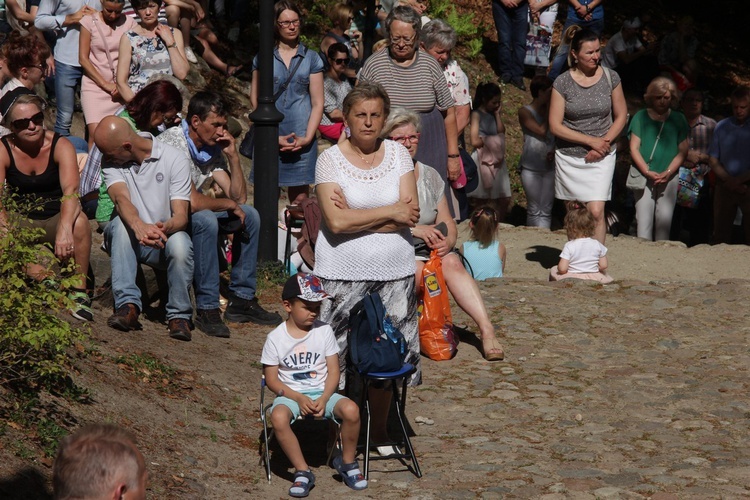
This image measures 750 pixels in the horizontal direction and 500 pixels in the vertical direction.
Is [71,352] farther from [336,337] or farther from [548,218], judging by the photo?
[548,218]

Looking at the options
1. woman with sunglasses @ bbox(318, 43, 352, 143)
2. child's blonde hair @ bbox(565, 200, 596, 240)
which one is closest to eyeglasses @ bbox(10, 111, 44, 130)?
woman with sunglasses @ bbox(318, 43, 352, 143)

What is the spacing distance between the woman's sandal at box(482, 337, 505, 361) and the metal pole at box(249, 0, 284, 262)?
2.28 metres

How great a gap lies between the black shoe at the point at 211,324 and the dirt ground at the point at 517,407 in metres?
0.08

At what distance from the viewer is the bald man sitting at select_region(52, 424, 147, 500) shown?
→ 11.1 ft

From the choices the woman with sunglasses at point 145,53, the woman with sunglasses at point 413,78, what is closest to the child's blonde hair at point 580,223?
the woman with sunglasses at point 413,78

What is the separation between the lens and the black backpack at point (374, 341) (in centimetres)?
629

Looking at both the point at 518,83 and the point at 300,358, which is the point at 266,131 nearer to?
the point at 300,358

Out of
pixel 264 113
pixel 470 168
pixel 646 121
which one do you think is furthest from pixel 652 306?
pixel 264 113

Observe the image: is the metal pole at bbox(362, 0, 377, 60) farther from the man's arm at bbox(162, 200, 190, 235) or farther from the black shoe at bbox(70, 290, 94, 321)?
the black shoe at bbox(70, 290, 94, 321)

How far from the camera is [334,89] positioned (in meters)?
11.4

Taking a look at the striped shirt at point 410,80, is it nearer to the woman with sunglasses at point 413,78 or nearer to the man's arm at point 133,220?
the woman with sunglasses at point 413,78

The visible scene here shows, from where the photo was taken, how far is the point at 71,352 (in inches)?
272

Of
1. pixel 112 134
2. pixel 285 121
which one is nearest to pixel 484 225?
pixel 285 121

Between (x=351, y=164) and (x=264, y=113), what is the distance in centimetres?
305
